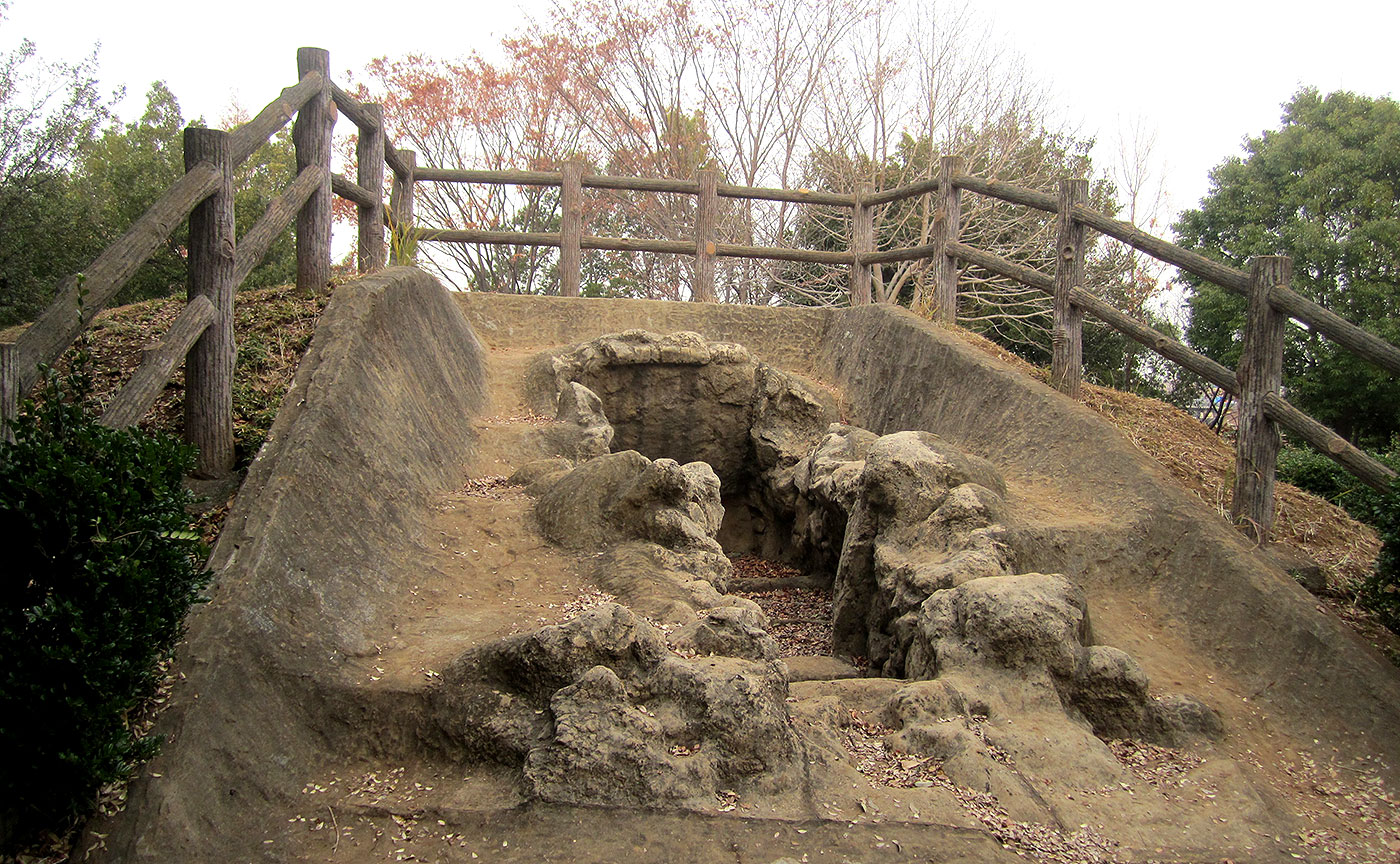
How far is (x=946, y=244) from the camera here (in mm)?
8641

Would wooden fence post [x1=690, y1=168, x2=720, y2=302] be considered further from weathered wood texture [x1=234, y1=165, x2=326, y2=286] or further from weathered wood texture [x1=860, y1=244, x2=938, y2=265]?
weathered wood texture [x1=234, y1=165, x2=326, y2=286]

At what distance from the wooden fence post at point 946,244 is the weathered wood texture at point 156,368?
20.6 ft

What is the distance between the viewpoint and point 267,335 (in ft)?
17.8

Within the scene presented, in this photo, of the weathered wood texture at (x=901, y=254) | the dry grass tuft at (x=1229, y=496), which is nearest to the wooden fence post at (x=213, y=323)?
the dry grass tuft at (x=1229, y=496)

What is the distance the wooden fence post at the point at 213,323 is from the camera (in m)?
4.47

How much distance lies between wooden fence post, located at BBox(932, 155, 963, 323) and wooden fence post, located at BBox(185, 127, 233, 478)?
20.1 ft

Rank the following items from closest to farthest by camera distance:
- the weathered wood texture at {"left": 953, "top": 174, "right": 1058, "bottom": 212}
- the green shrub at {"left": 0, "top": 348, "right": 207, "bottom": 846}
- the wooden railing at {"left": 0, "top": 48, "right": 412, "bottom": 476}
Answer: the green shrub at {"left": 0, "top": 348, "right": 207, "bottom": 846} < the wooden railing at {"left": 0, "top": 48, "right": 412, "bottom": 476} < the weathered wood texture at {"left": 953, "top": 174, "right": 1058, "bottom": 212}

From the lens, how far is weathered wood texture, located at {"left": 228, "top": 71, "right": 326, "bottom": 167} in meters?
4.70

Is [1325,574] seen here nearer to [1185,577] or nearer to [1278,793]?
[1185,577]

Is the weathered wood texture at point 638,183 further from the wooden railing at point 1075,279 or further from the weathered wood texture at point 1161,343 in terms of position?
the weathered wood texture at point 1161,343

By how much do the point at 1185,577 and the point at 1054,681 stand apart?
1.46 metres

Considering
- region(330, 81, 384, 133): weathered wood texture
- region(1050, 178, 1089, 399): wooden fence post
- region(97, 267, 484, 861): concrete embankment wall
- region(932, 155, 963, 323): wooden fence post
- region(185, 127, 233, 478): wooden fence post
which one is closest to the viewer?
region(97, 267, 484, 861): concrete embankment wall

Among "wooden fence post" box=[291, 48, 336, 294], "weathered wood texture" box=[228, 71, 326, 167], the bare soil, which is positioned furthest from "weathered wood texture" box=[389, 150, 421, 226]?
the bare soil

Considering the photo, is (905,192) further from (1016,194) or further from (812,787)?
(812,787)
